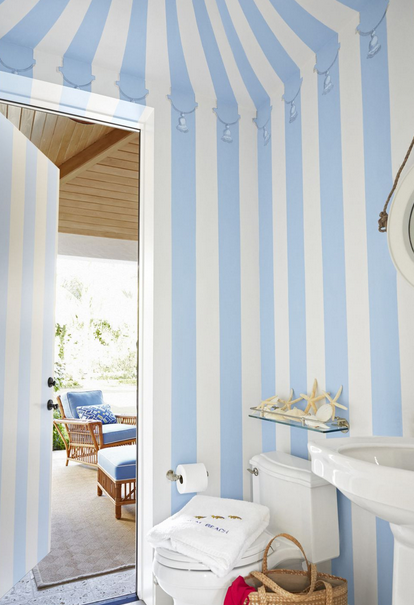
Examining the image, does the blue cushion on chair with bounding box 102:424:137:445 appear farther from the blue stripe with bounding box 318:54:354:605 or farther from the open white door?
the blue stripe with bounding box 318:54:354:605

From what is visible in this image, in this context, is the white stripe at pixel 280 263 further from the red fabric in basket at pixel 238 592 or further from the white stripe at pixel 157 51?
the red fabric in basket at pixel 238 592

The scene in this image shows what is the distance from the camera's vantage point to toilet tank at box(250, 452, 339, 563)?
5.79 ft

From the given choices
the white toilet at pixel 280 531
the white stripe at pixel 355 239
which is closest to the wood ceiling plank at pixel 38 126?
the white stripe at pixel 355 239

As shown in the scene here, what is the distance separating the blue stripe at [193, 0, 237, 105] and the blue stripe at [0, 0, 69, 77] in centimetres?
54

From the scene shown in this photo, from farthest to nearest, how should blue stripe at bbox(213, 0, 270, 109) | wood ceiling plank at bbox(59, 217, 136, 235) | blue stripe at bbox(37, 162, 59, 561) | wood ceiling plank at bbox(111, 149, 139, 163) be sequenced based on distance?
1. wood ceiling plank at bbox(59, 217, 136, 235)
2. wood ceiling plank at bbox(111, 149, 139, 163)
3. blue stripe at bbox(37, 162, 59, 561)
4. blue stripe at bbox(213, 0, 270, 109)

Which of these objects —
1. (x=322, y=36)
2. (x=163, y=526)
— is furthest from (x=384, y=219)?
(x=163, y=526)

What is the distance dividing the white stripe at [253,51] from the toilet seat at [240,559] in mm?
2087

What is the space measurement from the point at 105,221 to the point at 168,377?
8.98ft

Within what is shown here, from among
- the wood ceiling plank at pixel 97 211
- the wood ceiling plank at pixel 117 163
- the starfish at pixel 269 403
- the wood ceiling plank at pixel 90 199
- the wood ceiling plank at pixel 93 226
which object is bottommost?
the starfish at pixel 269 403

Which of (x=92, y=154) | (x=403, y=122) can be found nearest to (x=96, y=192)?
(x=92, y=154)

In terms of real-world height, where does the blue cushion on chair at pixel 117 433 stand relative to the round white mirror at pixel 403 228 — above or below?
below

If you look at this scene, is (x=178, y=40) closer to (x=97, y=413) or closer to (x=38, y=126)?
(x=38, y=126)

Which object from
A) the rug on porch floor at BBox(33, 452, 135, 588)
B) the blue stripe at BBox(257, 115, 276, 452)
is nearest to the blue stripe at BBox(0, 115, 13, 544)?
the rug on porch floor at BBox(33, 452, 135, 588)

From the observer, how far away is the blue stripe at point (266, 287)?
7.82 ft
